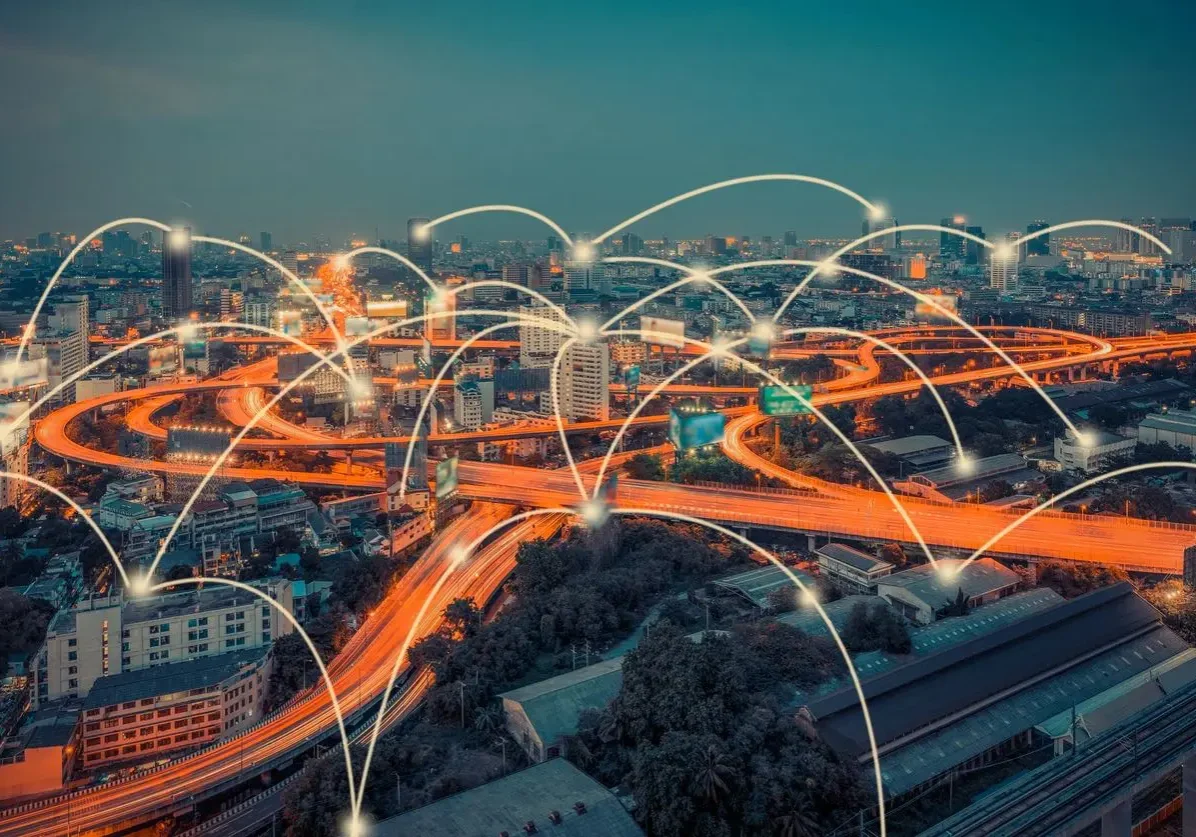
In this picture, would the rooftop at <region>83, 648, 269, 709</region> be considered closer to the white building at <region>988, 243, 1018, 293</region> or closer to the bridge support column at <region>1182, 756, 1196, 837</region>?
the bridge support column at <region>1182, 756, 1196, 837</region>

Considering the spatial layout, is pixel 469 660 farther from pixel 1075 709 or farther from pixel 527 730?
pixel 1075 709

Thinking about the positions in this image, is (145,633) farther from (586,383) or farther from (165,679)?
(586,383)

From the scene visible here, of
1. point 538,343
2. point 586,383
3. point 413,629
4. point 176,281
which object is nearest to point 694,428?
point 586,383

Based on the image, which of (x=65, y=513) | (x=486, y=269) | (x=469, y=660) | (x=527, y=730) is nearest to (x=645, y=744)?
(x=527, y=730)

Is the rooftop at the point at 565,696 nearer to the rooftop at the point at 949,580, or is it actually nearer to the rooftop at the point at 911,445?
the rooftop at the point at 949,580

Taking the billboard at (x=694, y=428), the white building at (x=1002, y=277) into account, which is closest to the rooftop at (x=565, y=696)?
the billboard at (x=694, y=428)

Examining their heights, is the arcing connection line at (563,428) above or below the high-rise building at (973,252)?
below

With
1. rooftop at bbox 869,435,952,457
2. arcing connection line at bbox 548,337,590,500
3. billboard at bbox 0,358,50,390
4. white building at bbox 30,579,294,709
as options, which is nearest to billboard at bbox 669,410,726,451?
arcing connection line at bbox 548,337,590,500
